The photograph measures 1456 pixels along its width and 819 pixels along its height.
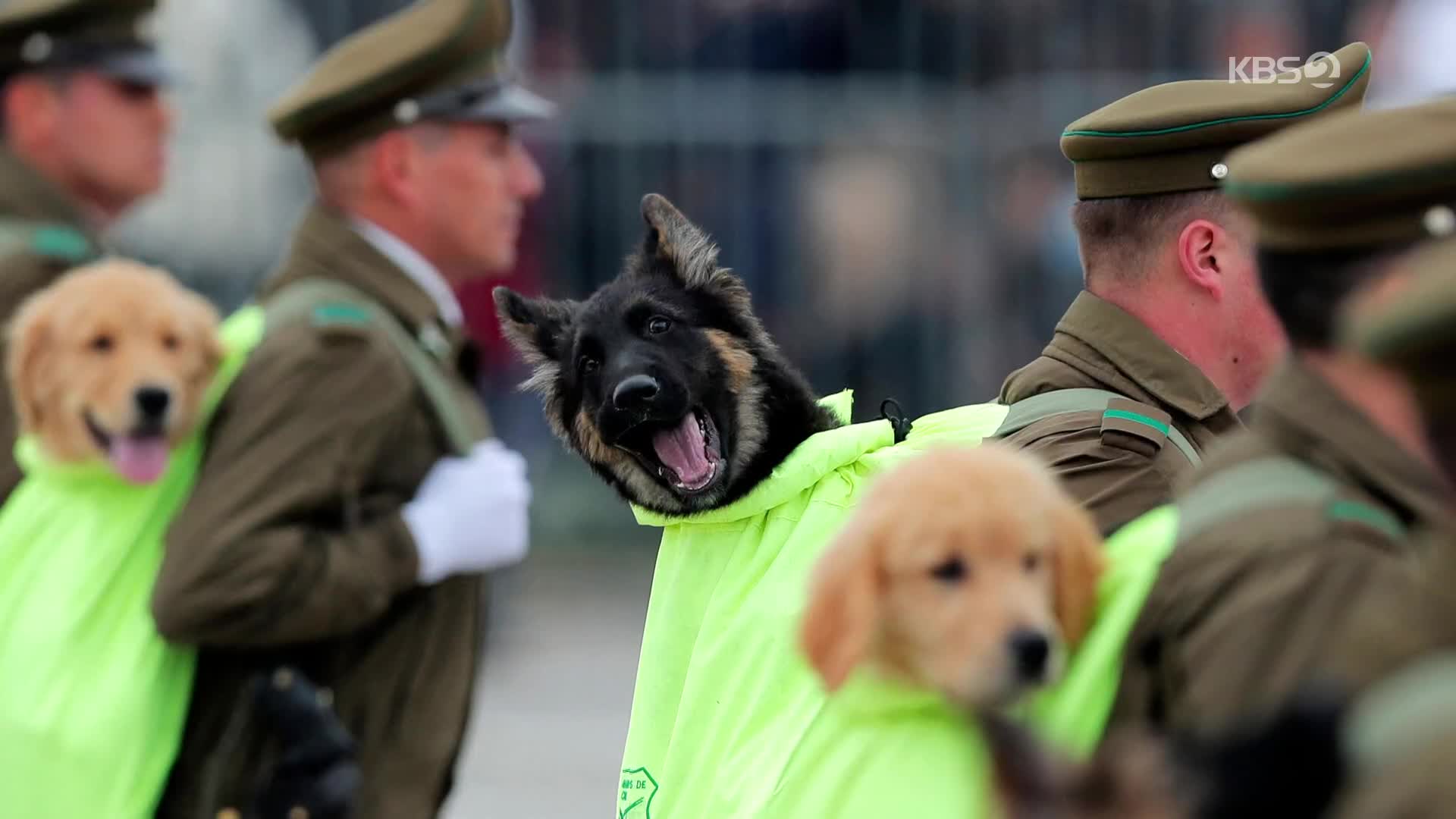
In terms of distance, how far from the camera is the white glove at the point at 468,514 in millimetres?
3953

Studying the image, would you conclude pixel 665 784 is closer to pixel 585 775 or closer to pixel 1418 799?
pixel 1418 799

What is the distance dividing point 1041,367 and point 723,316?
33.9 inches

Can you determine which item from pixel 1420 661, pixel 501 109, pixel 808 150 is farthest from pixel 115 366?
pixel 808 150

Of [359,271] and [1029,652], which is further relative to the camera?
[359,271]

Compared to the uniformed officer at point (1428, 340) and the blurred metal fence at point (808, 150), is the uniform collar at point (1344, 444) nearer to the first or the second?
the uniformed officer at point (1428, 340)

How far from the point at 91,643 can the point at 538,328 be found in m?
1.27

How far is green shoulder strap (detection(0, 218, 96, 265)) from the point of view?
15.2 feet

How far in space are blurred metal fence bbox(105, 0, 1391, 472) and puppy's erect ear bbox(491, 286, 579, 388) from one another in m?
7.32

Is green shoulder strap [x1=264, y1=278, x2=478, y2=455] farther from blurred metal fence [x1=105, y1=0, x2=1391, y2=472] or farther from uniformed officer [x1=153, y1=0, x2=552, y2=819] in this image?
blurred metal fence [x1=105, y1=0, x2=1391, y2=472]

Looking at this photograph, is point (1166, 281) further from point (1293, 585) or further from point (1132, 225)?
point (1293, 585)

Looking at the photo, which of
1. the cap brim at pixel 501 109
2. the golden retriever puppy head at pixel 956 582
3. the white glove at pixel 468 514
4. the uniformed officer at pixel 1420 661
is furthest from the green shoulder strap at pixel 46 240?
the uniformed officer at pixel 1420 661

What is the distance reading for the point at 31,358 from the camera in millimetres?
4059

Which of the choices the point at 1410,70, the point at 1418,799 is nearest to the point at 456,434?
the point at 1418,799

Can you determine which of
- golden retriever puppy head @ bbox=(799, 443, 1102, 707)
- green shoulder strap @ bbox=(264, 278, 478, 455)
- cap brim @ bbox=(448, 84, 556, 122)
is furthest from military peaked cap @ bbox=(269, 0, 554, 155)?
golden retriever puppy head @ bbox=(799, 443, 1102, 707)
